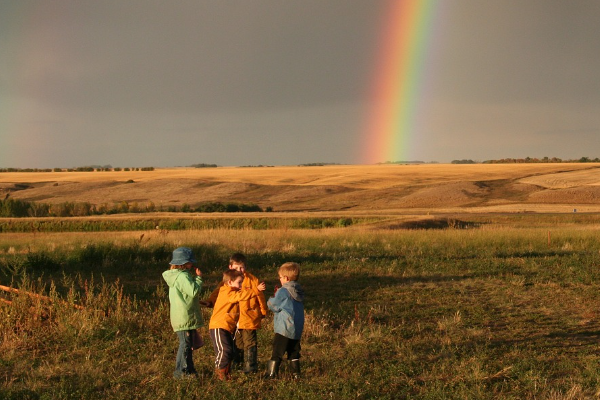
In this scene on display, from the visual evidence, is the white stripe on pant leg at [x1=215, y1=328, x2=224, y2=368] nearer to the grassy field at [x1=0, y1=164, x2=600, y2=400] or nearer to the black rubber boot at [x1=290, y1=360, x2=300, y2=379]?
the grassy field at [x1=0, y1=164, x2=600, y2=400]

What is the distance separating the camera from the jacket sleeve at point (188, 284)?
725 cm

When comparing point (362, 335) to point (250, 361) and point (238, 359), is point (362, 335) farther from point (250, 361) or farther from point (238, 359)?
point (250, 361)

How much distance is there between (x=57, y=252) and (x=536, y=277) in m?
14.3

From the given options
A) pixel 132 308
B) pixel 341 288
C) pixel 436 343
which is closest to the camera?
pixel 436 343

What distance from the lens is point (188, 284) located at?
24.0 ft

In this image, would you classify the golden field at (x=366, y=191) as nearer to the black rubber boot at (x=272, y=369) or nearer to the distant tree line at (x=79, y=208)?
the distant tree line at (x=79, y=208)

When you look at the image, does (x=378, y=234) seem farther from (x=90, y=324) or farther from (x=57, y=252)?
(x=90, y=324)

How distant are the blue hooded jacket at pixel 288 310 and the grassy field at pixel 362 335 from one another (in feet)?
1.83

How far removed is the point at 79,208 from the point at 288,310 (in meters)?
49.3

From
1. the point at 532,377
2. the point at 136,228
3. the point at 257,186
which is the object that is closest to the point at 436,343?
the point at 532,377

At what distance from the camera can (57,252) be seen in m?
20.6

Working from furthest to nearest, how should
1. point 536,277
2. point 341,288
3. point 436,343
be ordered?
point 536,277
point 341,288
point 436,343

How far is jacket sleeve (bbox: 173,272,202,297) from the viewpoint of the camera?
23.8 ft

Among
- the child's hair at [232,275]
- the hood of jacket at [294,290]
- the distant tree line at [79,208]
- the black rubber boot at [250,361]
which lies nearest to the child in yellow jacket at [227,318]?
the child's hair at [232,275]
